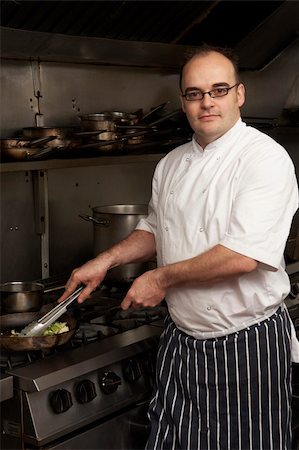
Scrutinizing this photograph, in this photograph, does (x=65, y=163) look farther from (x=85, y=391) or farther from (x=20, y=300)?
(x=85, y=391)

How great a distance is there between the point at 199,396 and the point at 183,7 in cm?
144

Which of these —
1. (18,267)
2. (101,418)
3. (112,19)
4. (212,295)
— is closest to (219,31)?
(112,19)

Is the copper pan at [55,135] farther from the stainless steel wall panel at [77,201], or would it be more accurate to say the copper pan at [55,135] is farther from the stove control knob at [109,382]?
the stove control knob at [109,382]

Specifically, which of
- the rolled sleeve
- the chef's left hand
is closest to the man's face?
the rolled sleeve

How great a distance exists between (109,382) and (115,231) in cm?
63

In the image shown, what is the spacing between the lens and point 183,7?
103 inches

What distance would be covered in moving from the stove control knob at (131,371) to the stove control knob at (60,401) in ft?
0.69

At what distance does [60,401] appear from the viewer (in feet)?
5.70

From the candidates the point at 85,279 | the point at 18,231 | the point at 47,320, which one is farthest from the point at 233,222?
the point at 18,231

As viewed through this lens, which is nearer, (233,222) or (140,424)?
(233,222)

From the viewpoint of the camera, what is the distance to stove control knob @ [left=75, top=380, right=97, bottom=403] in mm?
1790

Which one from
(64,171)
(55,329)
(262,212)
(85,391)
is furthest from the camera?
(64,171)

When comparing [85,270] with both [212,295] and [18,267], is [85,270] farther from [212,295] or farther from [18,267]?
[18,267]

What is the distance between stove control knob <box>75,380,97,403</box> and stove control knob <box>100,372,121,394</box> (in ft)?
0.14
